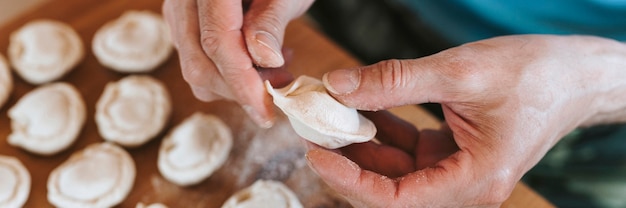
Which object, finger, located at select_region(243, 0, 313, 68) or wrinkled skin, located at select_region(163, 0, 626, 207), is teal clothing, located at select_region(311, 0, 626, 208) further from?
finger, located at select_region(243, 0, 313, 68)

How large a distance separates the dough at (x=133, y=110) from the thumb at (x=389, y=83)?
0.50 metres

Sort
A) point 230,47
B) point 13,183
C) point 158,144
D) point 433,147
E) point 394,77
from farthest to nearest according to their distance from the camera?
point 158,144 < point 13,183 < point 433,147 < point 230,47 < point 394,77

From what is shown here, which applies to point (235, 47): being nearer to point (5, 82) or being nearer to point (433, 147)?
point (433, 147)

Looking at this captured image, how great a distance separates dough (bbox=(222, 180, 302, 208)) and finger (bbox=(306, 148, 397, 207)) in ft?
0.84

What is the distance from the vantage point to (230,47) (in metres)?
0.92

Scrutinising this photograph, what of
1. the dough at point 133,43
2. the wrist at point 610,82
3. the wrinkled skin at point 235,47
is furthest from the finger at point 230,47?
the wrist at point 610,82

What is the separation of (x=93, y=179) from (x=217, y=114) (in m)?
0.26

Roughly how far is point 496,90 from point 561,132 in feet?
0.61

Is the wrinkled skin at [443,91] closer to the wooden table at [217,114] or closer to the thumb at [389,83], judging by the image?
the thumb at [389,83]

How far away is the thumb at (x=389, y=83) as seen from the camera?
0.82 meters

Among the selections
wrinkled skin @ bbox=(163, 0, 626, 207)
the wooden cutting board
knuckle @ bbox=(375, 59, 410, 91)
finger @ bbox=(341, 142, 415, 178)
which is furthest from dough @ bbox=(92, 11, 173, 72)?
knuckle @ bbox=(375, 59, 410, 91)

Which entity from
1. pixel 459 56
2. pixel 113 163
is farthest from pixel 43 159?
pixel 459 56

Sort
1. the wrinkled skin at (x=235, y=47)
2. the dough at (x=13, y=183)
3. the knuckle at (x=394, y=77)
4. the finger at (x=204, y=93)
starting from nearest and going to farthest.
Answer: the knuckle at (x=394, y=77), the wrinkled skin at (x=235, y=47), the finger at (x=204, y=93), the dough at (x=13, y=183)

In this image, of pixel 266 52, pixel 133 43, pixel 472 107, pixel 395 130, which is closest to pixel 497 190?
pixel 472 107
